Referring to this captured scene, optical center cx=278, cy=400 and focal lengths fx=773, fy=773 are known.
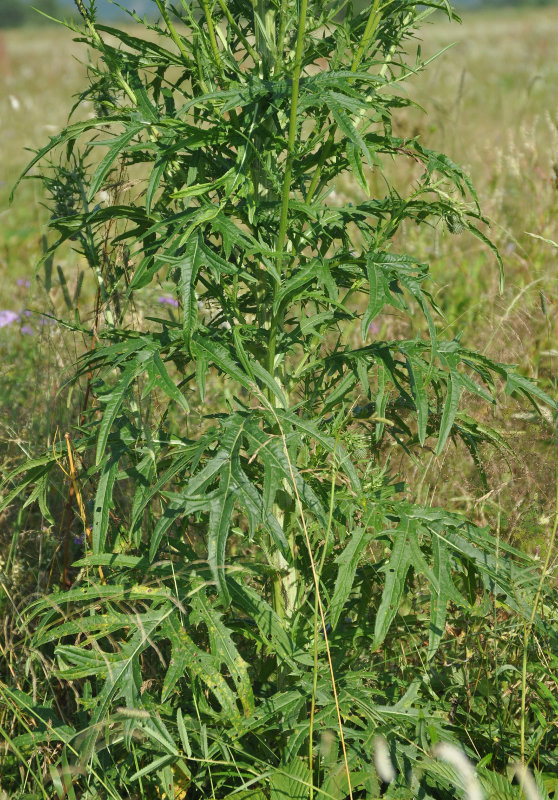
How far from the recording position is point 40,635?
1.75 meters

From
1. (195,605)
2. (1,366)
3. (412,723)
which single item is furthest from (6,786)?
(1,366)

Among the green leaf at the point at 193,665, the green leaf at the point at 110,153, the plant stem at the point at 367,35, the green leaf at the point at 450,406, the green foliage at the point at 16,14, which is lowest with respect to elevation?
the green leaf at the point at 193,665

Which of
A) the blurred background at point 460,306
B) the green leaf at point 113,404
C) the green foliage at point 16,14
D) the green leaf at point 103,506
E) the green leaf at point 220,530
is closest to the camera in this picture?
the green leaf at point 220,530

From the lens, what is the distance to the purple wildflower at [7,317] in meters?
4.39

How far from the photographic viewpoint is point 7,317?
4469 mm

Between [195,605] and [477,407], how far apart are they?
1.44 meters

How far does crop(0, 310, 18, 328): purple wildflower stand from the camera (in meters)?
4.39

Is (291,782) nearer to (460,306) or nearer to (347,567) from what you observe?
(347,567)

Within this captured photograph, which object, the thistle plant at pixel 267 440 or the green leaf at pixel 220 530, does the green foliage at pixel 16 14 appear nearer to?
the thistle plant at pixel 267 440

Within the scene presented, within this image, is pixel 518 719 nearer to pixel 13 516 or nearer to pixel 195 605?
pixel 195 605

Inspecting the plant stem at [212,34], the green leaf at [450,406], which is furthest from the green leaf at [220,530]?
the plant stem at [212,34]

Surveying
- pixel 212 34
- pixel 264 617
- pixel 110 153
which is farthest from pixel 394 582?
pixel 212 34

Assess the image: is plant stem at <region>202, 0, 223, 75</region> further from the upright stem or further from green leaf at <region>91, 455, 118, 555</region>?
green leaf at <region>91, 455, 118, 555</region>

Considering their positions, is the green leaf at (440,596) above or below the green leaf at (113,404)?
below
